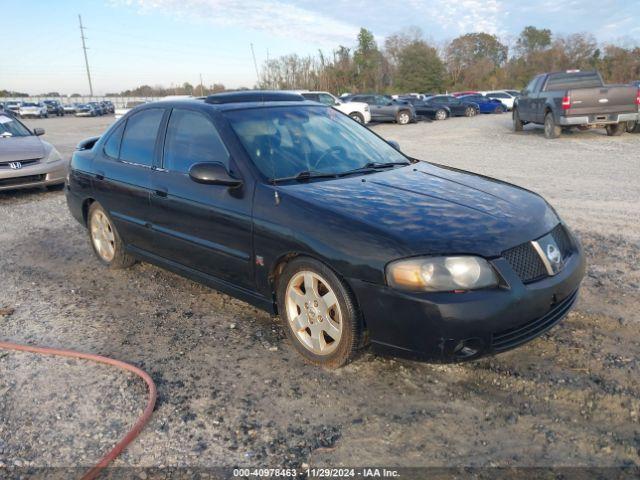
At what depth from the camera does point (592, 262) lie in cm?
489

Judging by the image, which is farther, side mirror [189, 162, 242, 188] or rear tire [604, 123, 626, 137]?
rear tire [604, 123, 626, 137]

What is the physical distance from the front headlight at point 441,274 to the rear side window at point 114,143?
10.5 feet

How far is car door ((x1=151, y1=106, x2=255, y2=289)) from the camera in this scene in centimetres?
363

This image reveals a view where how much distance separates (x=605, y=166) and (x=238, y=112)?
8.90 metres

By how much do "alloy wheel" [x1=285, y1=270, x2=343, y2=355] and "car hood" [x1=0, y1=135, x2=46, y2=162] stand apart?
24.7ft

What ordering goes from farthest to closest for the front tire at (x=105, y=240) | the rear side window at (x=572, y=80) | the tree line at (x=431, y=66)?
the tree line at (x=431, y=66) < the rear side window at (x=572, y=80) < the front tire at (x=105, y=240)

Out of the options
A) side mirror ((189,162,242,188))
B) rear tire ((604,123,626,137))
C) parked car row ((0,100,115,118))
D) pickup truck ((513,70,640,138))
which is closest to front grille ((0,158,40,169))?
side mirror ((189,162,242,188))

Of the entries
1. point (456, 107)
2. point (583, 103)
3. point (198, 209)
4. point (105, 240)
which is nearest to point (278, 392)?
point (198, 209)

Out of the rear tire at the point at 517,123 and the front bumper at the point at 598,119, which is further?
the rear tire at the point at 517,123

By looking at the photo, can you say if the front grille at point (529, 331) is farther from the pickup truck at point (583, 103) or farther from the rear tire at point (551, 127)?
the rear tire at point (551, 127)

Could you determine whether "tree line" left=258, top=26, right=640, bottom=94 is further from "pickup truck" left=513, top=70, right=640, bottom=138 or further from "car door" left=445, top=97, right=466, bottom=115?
"pickup truck" left=513, top=70, right=640, bottom=138

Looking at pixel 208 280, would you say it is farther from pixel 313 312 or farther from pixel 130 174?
pixel 130 174

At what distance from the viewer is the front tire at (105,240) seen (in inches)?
200

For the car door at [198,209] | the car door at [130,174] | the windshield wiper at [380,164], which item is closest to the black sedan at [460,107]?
the car door at [130,174]
